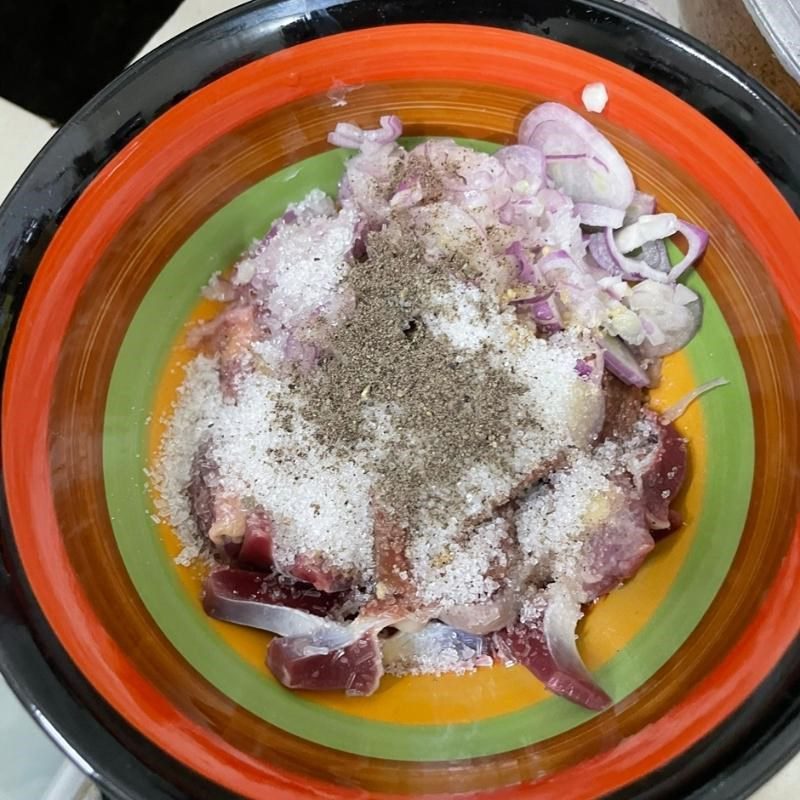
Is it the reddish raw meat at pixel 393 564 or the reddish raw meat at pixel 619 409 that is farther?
the reddish raw meat at pixel 619 409

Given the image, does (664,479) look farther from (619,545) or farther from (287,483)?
(287,483)

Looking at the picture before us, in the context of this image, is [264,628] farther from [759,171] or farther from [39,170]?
[759,171]

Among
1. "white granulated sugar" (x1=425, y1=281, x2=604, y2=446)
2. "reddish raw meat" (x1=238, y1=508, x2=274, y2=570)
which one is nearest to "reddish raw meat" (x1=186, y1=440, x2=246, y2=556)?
"reddish raw meat" (x1=238, y1=508, x2=274, y2=570)

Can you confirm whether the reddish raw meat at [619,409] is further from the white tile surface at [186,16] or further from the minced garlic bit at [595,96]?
the white tile surface at [186,16]

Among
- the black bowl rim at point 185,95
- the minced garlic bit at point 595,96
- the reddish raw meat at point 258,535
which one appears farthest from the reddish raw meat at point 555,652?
the minced garlic bit at point 595,96

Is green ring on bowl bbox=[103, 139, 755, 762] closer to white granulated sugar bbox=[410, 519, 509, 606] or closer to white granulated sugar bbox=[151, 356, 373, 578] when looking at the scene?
white granulated sugar bbox=[151, 356, 373, 578]
